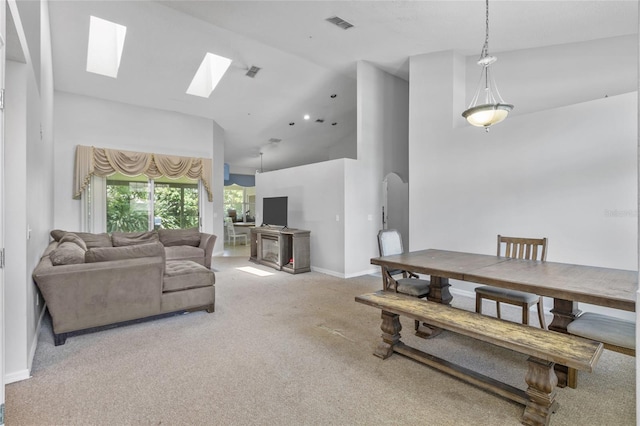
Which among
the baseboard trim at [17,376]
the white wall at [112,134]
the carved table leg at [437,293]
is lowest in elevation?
the baseboard trim at [17,376]

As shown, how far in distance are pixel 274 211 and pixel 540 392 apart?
5.56 meters

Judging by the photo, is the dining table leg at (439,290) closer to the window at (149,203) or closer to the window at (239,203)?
the window at (149,203)

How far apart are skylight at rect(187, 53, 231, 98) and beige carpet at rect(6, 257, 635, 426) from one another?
197 inches

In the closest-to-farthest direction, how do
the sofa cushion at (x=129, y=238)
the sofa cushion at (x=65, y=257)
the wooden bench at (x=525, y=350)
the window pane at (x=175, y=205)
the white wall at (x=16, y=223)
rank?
the wooden bench at (x=525, y=350)
the white wall at (x=16, y=223)
the sofa cushion at (x=65, y=257)
the sofa cushion at (x=129, y=238)
the window pane at (x=175, y=205)

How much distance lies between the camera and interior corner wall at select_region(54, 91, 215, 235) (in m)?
5.89

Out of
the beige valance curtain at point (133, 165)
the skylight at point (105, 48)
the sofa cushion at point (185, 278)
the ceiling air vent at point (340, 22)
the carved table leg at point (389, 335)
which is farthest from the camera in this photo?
the beige valance curtain at point (133, 165)

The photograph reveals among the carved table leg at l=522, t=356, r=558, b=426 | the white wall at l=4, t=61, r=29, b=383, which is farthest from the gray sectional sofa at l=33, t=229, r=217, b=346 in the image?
the carved table leg at l=522, t=356, r=558, b=426

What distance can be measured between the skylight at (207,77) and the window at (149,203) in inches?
82.3

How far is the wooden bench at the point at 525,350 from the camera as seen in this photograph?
1.68m

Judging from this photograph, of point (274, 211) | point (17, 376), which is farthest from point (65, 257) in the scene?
point (274, 211)

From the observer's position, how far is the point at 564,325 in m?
2.30

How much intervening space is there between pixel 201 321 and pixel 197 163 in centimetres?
494

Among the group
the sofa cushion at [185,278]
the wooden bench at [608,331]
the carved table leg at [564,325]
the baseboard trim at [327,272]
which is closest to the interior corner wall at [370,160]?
the baseboard trim at [327,272]

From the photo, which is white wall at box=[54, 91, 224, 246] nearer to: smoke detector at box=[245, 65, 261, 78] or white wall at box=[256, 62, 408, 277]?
smoke detector at box=[245, 65, 261, 78]
